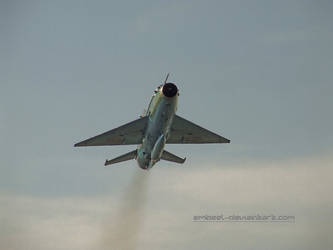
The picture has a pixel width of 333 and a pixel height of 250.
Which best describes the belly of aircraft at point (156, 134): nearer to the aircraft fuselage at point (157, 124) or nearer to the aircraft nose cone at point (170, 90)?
the aircraft fuselage at point (157, 124)

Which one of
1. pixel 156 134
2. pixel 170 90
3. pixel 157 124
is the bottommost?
pixel 156 134

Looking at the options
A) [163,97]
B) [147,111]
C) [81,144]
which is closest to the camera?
[163,97]

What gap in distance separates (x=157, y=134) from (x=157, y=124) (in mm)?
1555

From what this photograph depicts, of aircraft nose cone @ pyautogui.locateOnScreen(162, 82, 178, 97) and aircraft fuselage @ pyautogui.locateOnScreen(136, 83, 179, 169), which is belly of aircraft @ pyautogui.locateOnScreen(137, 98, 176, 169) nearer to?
aircraft fuselage @ pyautogui.locateOnScreen(136, 83, 179, 169)

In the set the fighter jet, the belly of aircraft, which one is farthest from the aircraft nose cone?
the belly of aircraft

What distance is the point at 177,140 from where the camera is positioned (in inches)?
3236

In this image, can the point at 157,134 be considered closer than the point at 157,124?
No

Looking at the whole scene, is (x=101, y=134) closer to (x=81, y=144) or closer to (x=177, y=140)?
(x=81, y=144)

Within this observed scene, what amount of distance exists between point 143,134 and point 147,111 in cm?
326

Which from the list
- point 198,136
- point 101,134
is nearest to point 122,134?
point 101,134

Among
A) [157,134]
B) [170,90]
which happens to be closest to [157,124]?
[157,134]

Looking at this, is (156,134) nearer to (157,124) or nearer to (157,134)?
(157,134)

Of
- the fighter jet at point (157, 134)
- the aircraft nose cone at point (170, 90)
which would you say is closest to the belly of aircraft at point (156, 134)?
the fighter jet at point (157, 134)

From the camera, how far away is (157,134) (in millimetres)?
74750
